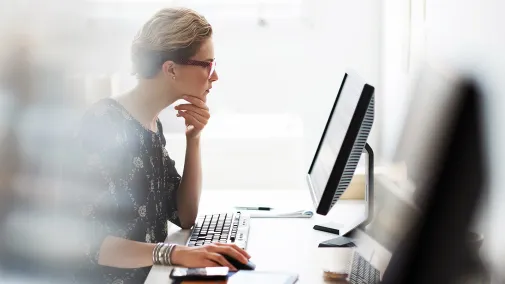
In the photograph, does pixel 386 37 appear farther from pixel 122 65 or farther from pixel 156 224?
pixel 156 224

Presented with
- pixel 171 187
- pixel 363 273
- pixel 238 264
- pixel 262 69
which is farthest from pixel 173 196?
pixel 262 69

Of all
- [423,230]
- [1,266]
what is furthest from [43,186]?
[423,230]

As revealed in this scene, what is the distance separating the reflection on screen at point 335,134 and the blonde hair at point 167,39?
0.41 meters

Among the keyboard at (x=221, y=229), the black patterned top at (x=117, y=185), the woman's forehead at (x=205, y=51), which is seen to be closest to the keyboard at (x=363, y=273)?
the keyboard at (x=221, y=229)

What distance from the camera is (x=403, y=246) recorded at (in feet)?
3.55

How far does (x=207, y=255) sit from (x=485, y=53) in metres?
0.74

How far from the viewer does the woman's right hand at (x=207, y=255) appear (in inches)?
52.5

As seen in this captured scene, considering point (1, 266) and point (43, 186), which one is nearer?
point (1, 266)

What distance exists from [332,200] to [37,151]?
3.68 ft

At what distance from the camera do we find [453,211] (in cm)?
104

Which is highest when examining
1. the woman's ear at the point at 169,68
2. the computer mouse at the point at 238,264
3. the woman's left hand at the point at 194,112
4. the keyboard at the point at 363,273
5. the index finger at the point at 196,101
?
the woman's ear at the point at 169,68

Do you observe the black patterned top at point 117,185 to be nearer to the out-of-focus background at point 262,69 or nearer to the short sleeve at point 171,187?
the short sleeve at point 171,187

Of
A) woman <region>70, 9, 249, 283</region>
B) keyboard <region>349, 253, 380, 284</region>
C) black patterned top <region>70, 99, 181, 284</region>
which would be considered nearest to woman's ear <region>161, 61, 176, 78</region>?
woman <region>70, 9, 249, 283</region>

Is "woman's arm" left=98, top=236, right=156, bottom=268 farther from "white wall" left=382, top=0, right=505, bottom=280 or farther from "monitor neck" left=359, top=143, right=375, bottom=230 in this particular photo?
"white wall" left=382, top=0, right=505, bottom=280
